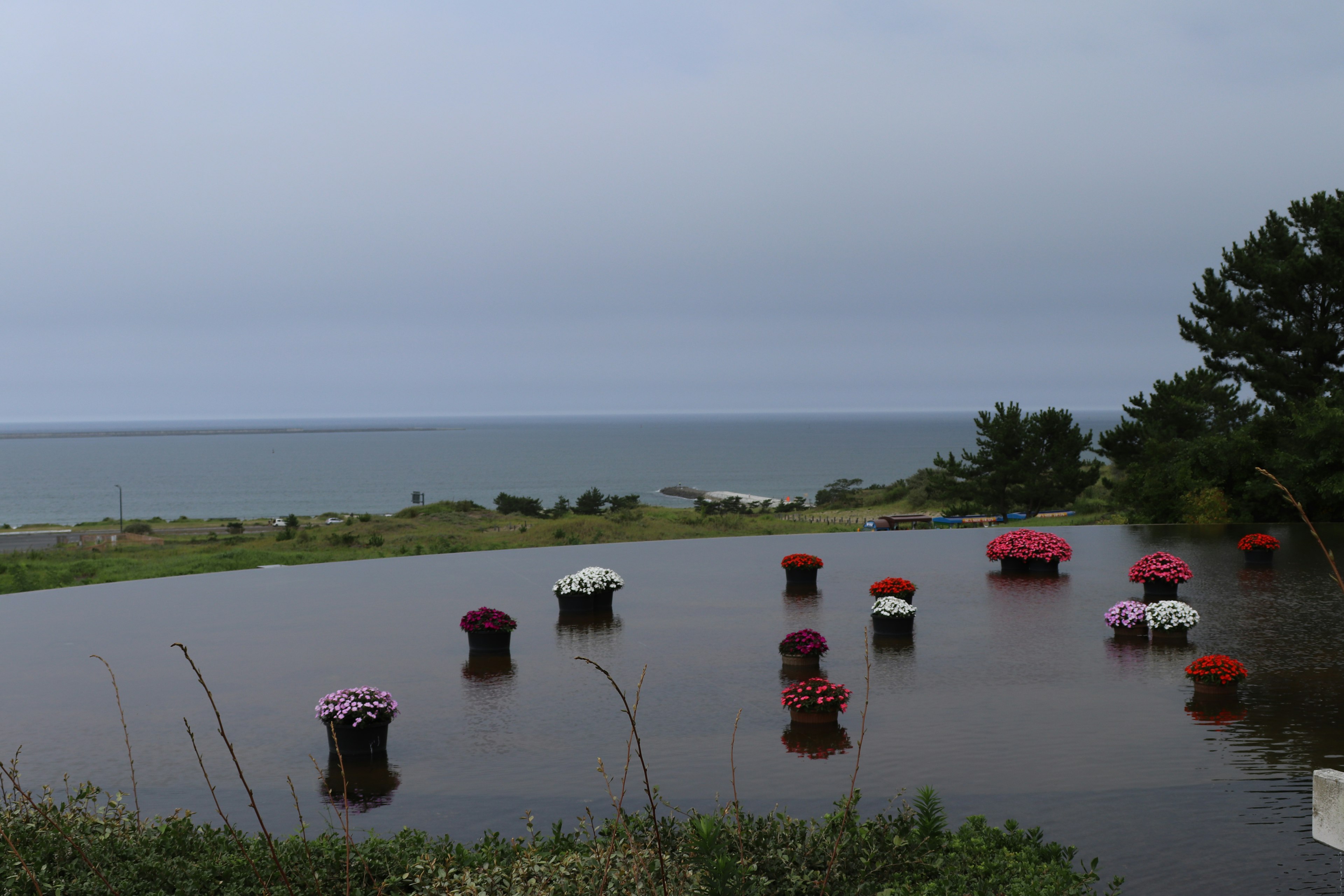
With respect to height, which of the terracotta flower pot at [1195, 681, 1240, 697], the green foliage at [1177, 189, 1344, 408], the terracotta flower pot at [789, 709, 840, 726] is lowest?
the terracotta flower pot at [789, 709, 840, 726]

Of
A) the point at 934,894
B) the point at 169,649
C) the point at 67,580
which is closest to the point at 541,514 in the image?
the point at 67,580

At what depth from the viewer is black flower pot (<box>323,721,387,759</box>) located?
836 cm

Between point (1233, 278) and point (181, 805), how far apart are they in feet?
119

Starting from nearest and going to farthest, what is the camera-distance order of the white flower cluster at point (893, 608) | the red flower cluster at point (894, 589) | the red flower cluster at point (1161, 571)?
the white flower cluster at point (893, 608) < the red flower cluster at point (894, 589) < the red flower cluster at point (1161, 571)

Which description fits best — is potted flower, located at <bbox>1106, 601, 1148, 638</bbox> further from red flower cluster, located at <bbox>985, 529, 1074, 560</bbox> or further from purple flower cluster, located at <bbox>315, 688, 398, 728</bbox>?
purple flower cluster, located at <bbox>315, 688, 398, 728</bbox>

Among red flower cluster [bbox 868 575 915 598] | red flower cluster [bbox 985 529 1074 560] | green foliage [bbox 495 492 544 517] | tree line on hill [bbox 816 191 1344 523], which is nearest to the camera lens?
red flower cluster [bbox 868 575 915 598]

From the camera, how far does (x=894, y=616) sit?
44.0ft

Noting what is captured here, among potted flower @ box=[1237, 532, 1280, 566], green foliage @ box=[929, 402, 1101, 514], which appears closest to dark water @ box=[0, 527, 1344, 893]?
potted flower @ box=[1237, 532, 1280, 566]

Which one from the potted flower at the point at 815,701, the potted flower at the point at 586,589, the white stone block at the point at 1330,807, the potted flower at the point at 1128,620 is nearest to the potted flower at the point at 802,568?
the potted flower at the point at 586,589

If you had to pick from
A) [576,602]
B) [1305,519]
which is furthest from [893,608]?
[1305,519]

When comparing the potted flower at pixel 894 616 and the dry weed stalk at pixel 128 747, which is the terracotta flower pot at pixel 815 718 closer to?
the potted flower at pixel 894 616

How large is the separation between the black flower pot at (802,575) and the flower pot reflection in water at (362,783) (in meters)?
10.6

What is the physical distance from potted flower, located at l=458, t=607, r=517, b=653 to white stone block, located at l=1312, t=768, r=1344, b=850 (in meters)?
9.99

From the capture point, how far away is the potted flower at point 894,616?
528 inches
